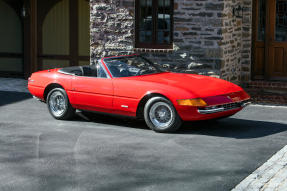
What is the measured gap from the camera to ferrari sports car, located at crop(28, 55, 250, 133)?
9.62 m

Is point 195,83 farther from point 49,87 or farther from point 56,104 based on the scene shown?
point 49,87

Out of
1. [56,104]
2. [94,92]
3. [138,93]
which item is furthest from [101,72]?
[56,104]

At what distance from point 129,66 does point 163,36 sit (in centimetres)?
401

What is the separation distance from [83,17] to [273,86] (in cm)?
571

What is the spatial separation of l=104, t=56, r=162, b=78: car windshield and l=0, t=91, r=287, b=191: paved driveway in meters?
0.93

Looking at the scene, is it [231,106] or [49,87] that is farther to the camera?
[49,87]

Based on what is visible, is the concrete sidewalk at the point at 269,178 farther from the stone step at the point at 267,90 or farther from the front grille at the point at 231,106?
the stone step at the point at 267,90

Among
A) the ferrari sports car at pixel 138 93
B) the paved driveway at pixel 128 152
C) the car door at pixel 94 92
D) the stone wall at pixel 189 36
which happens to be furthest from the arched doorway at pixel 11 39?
the car door at pixel 94 92

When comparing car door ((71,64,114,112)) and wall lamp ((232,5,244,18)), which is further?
wall lamp ((232,5,244,18))

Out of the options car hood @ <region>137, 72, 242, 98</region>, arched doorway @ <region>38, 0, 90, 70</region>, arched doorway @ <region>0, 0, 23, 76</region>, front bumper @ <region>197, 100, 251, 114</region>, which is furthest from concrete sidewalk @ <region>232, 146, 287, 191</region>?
arched doorway @ <region>0, 0, 23, 76</region>

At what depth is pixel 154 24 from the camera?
48.5ft

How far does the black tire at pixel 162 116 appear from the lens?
9.71m

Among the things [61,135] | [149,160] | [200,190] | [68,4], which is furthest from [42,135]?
[68,4]

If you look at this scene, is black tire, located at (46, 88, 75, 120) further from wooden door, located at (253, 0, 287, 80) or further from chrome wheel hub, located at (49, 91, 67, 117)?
wooden door, located at (253, 0, 287, 80)
